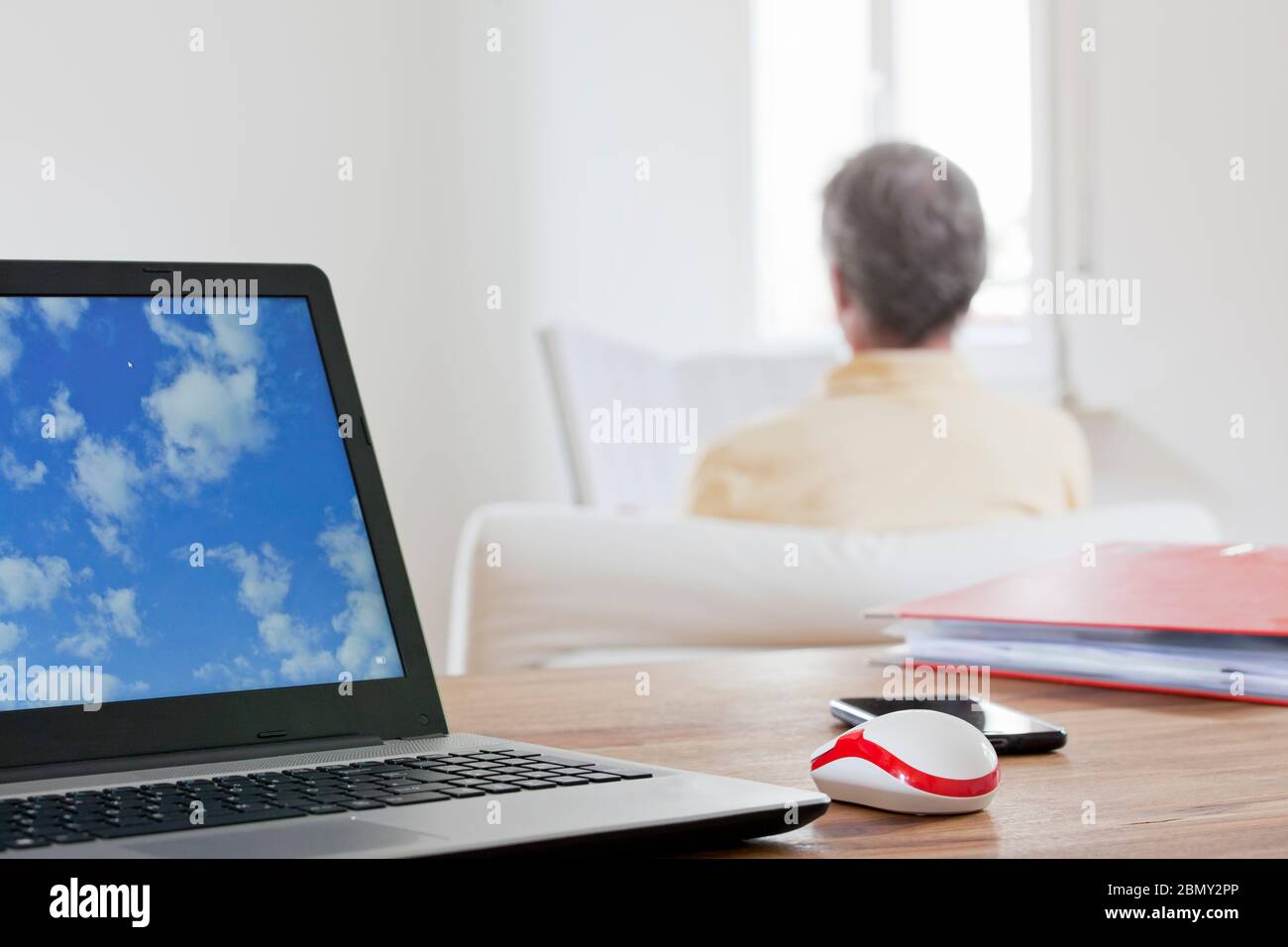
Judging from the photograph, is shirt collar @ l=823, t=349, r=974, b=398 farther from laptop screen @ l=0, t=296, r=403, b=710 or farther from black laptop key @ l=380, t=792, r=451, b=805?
black laptop key @ l=380, t=792, r=451, b=805

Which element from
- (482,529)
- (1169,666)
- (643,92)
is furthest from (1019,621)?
(643,92)

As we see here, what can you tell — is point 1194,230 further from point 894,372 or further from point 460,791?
point 460,791

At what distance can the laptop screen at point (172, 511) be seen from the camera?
1.84 ft

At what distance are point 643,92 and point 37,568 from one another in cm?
334

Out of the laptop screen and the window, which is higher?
the window

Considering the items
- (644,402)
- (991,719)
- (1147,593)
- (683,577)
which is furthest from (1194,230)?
(991,719)

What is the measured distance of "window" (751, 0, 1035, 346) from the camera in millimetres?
3586

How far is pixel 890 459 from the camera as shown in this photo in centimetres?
168

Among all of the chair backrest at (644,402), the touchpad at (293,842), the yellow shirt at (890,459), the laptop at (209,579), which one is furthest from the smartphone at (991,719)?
the chair backrest at (644,402)

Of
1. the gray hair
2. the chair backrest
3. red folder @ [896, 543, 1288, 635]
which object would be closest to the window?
the chair backrest

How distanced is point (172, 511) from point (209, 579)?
0.11ft

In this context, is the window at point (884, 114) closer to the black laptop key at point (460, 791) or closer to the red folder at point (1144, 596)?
the red folder at point (1144, 596)

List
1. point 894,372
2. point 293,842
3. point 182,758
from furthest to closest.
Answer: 1. point 894,372
2. point 182,758
3. point 293,842

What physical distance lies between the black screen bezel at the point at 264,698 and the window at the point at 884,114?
295cm
